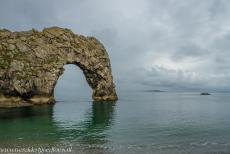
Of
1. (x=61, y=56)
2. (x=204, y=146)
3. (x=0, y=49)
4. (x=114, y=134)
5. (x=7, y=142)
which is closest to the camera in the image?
(x=204, y=146)

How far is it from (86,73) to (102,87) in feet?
31.6

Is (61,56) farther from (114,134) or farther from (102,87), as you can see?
(114,134)

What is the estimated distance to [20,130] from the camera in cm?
4875


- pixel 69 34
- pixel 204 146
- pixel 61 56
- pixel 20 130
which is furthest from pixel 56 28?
pixel 204 146

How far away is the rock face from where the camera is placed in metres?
102

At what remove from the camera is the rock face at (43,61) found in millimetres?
101875

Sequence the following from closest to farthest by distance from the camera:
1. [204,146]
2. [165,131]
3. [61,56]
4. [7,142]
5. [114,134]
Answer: [204,146], [7,142], [114,134], [165,131], [61,56]

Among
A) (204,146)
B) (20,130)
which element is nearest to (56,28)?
(20,130)

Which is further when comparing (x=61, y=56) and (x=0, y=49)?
(x=61, y=56)

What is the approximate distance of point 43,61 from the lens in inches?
4353

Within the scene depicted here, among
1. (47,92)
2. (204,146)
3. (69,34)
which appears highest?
(69,34)

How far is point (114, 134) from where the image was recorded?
147 feet

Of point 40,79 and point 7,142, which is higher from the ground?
point 40,79

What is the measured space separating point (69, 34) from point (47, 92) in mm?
27737
